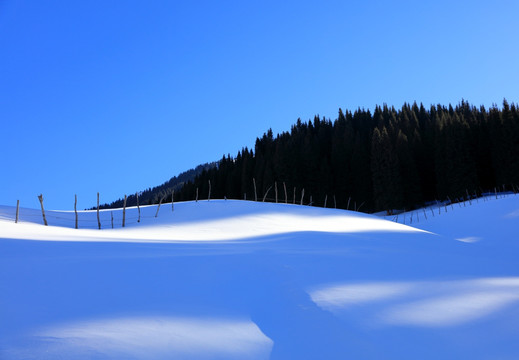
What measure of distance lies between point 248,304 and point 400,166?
39.3 metres

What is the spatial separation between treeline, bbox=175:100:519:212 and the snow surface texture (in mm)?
28320

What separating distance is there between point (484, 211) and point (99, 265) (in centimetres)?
2290

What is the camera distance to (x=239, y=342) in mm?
3045

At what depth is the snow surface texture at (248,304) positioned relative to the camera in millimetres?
2906

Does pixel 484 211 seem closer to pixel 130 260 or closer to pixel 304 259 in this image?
pixel 304 259

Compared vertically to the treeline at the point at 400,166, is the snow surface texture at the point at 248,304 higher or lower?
lower

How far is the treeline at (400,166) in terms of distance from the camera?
36987 millimetres

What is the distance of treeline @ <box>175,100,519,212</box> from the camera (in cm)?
3699

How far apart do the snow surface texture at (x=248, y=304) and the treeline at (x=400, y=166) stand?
28320 mm

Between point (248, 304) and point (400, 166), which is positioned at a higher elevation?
point (400, 166)

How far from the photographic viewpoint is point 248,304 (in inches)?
159

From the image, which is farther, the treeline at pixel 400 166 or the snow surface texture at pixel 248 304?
the treeline at pixel 400 166

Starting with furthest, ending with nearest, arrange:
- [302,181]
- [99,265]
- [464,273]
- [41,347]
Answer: [302,181] < [464,273] < [99,265] < [41,347]

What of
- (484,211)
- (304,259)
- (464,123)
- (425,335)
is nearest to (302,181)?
(464,123)
